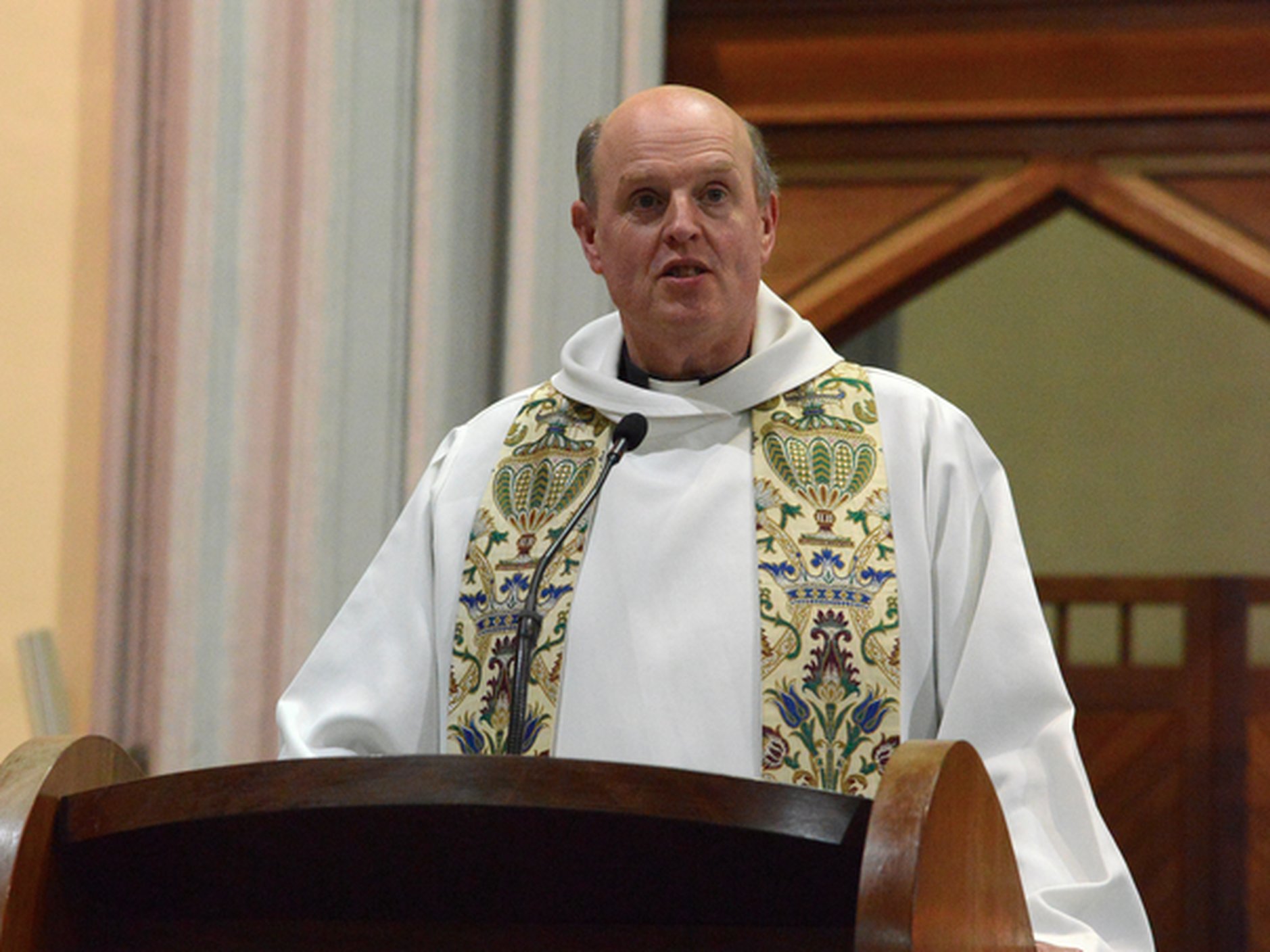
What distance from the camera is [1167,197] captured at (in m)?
3.46

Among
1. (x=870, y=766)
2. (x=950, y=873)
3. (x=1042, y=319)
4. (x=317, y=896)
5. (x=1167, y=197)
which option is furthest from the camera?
(x=1042, y=319)

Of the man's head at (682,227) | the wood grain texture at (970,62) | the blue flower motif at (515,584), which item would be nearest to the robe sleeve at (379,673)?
the blue flower motif at (515,584)

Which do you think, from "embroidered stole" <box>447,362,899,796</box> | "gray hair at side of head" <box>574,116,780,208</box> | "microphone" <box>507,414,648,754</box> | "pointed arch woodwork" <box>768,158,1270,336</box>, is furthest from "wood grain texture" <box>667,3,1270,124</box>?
"microphone" <box>507,414,648,754</box>

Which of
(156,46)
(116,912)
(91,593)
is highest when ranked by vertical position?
(156,46)

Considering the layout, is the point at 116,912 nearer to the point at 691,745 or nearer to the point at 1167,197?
the point at 691,745

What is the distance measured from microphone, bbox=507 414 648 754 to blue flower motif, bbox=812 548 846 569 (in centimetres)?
36

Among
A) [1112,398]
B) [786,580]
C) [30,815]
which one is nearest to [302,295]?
[786,580]

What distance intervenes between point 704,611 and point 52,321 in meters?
1.98

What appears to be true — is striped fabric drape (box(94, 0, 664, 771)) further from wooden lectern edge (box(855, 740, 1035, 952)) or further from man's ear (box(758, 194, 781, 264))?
wooden lectern edge (box(855, 740, 1035, 952))

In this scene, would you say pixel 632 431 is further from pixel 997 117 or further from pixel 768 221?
pixel 997 117

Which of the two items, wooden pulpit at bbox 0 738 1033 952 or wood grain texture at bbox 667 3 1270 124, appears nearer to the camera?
wooden pulpit at bbox 0 738 1033 952

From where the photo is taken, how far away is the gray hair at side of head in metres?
2.34

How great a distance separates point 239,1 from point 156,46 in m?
0.19

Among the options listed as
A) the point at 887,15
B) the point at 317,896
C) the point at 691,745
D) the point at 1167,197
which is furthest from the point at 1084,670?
the point at 317,896
